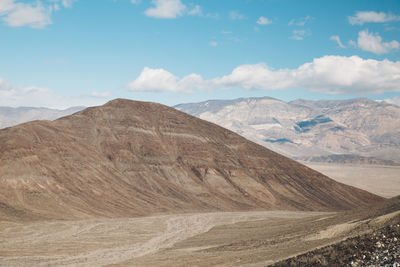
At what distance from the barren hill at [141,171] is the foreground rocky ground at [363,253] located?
52.9m

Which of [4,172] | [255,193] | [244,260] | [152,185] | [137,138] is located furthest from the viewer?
[137,138]

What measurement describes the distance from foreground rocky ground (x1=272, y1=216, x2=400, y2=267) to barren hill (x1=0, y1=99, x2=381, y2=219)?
52946 millimetres

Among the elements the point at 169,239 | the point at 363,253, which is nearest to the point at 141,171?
the point at 169,239

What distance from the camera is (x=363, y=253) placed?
2123 centimetres

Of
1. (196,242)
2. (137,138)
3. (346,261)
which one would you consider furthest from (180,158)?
(346,261)

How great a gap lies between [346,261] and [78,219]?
5455 centimetres

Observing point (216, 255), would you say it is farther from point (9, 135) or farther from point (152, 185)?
point (9, 135)

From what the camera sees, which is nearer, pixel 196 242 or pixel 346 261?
pixel 346 261

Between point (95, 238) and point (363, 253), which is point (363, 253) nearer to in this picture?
point (363, 253)

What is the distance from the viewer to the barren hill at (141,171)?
76.4m

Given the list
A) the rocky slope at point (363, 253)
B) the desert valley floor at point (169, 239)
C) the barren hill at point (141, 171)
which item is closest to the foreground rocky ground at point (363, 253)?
the rocky slope at point (363, 253)

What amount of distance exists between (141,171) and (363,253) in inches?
3065

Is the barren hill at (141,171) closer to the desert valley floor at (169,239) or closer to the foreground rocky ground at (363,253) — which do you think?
the desert valley floor at (169,239)

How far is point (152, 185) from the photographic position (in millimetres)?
92750
